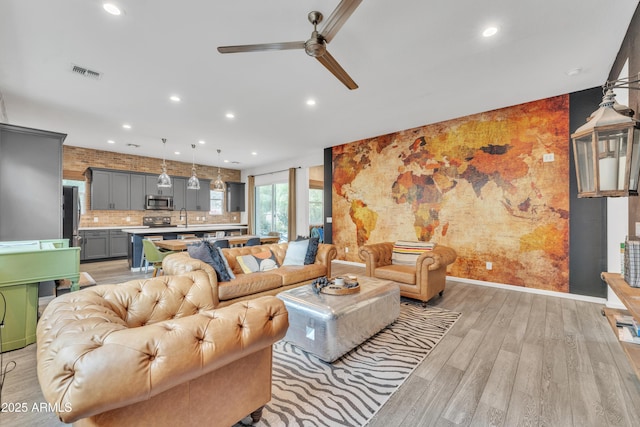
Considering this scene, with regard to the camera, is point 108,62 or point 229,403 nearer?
point 229,403

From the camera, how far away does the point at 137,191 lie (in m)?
7.55

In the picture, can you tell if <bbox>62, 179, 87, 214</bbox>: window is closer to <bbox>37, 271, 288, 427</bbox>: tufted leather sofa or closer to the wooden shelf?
<bbox>37, 271, 288, 427</bbox>: tufted leather sofa

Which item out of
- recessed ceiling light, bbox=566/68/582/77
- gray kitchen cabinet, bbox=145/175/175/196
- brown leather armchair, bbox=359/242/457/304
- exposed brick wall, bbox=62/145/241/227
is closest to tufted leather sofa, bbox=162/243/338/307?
brown leather armchair, bbox=359/242/457/304

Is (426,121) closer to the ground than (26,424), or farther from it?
farther from it

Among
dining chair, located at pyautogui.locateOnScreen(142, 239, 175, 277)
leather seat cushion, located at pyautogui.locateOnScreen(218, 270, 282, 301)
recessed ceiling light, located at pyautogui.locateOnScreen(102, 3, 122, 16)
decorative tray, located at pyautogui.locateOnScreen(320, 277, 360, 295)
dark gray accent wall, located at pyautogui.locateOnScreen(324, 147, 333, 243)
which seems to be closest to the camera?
recessed ceiling light, located at pyautogui.locateOnScreen(102, 3, 122, 16)

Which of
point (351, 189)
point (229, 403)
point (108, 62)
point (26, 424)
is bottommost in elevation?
point (26, 424)

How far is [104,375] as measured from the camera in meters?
0.85

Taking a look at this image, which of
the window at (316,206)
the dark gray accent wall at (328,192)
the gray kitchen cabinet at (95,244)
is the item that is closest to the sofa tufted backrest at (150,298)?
the dark gray accent wall at (328,192)

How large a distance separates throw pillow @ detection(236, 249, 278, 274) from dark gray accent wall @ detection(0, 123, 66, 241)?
283 centimetres

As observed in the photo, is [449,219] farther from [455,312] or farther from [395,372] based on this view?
[395,372]

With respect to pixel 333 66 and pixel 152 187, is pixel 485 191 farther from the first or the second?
pixel 152 187

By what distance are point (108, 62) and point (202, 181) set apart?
6168 mm

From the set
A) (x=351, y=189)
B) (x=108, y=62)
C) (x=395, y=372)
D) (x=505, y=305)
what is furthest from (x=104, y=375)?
(x=351, y=189)

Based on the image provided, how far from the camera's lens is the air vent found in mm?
3076
